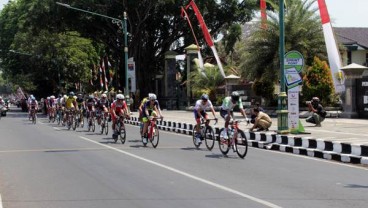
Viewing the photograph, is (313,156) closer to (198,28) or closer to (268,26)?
(268,26)

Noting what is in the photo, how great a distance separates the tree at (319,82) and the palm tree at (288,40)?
50.4 inches

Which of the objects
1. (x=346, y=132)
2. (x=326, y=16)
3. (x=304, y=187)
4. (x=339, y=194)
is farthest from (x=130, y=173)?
(x=326, y=16)

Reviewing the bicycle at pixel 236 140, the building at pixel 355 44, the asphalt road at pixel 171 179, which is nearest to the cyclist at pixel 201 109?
the asphalt road at pixel 171 179

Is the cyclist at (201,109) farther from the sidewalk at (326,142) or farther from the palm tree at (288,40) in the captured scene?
the palm tree at (288,40)

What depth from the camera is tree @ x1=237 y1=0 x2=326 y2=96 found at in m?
33.7

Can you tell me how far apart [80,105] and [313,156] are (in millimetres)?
17618

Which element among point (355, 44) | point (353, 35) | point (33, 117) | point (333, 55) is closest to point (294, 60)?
point (333, 55)

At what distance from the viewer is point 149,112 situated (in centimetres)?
1766

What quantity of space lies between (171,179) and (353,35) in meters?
46.1

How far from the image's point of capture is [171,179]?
11023 millimetres

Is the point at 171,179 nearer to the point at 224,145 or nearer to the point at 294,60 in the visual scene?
the point at 224,145

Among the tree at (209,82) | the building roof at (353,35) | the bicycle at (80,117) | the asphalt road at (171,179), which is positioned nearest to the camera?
the asphalt road at (171,179)

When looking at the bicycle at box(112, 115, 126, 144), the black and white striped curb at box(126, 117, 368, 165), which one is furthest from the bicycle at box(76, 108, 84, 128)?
the black and white striped curb at box(126, 117, 368, 165)

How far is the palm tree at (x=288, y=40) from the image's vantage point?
33.7 metres
